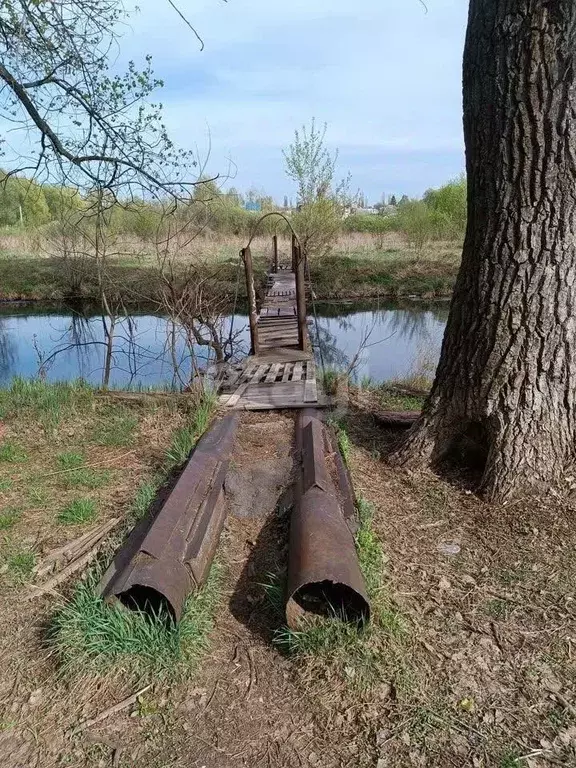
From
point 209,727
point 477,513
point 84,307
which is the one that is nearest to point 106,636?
point 209,727

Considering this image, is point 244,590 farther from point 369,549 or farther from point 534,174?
point 534,174

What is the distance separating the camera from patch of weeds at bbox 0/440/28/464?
425cm

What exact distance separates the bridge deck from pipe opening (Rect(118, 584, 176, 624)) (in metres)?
3.05

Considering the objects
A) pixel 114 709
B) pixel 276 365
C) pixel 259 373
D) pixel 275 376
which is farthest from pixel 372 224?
pixel 114 709

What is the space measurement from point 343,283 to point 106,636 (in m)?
18.5

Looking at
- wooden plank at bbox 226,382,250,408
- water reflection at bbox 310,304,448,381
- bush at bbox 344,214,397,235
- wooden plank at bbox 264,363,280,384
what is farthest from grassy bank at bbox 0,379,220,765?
bush at bbox 344,214,397,235

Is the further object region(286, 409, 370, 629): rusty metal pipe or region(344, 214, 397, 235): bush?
region(344, 214, 397, 235): bush

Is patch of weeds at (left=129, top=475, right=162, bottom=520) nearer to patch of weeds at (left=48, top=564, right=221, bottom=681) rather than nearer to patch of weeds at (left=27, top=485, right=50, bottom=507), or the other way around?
patch of weeds at (left=27, top=485, right=50, bottom=507)

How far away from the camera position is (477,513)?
10.7 ft

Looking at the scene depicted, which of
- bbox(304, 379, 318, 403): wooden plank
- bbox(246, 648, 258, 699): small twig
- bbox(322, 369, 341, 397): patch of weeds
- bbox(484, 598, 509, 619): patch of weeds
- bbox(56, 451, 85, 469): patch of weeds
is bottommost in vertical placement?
→ bbox(246, 648, 258, 699): small twig

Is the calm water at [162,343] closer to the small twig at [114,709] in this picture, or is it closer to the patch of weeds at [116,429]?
the patch of weeds at [116,429]

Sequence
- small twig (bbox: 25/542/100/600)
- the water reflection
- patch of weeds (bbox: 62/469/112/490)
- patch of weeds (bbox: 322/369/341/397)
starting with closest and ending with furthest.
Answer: small twig (bbox: 25/542/100/600) < patch of weeds (bbox: 62/469/112/490) < patch of weeds (bbox: 322/369/341/397) < the water reflection

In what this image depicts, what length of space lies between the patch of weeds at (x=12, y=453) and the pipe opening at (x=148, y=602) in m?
2.25

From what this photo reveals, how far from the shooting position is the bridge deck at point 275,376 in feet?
18.5
